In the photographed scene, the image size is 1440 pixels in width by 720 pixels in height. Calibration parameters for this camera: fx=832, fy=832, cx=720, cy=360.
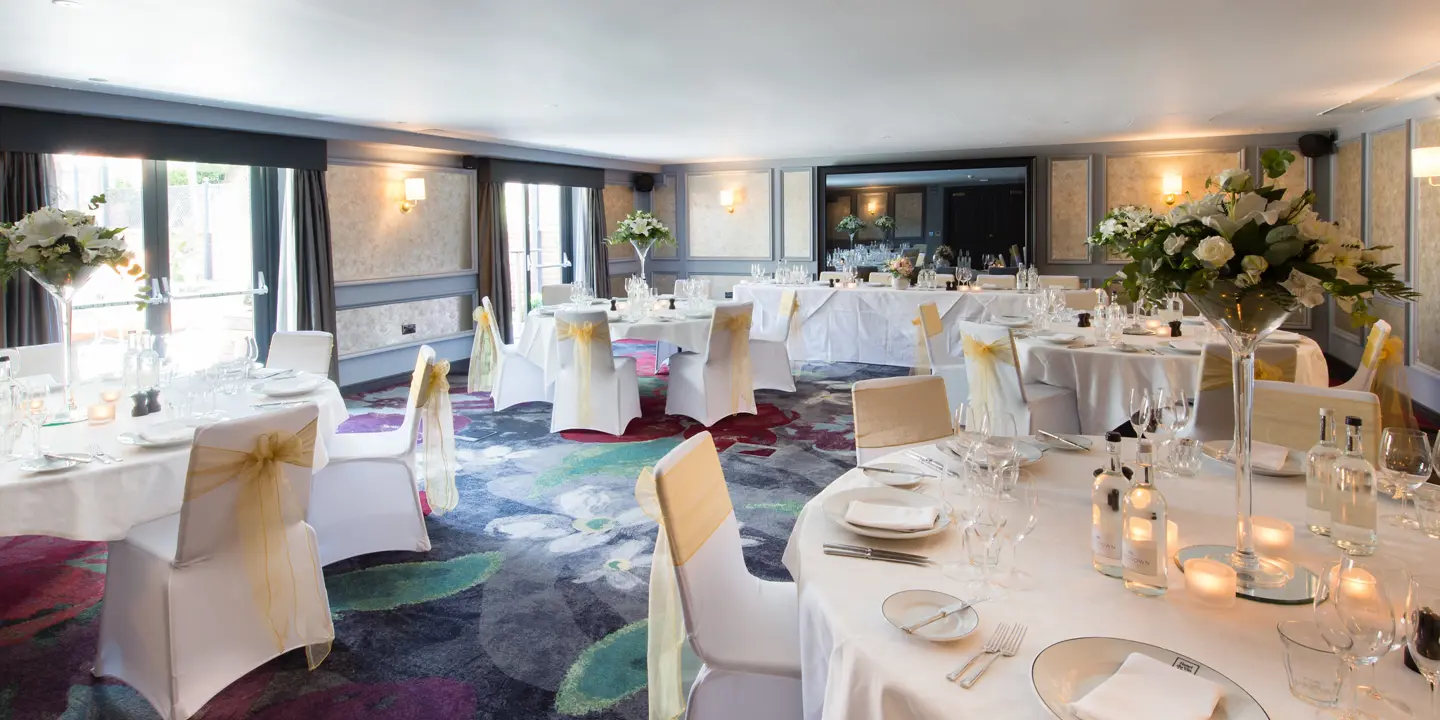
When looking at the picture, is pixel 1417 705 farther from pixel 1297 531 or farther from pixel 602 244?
pixel 602 244

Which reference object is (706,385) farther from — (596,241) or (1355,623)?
(596,241)

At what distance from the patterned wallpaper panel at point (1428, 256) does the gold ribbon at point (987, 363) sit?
189 inches

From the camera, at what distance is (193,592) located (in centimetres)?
261

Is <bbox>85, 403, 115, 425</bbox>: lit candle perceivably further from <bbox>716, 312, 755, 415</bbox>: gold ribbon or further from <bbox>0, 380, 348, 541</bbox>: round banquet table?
<bbox>716, 312, 755, 415</bbox>: gold ribbon

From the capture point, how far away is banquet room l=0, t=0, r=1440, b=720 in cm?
161

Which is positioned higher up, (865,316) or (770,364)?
(865,316)

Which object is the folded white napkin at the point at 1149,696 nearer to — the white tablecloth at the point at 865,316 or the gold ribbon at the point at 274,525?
the gold ribbon at the point at 274,525

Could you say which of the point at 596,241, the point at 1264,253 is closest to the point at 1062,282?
the point at 596,241

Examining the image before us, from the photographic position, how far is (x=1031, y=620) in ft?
4.82

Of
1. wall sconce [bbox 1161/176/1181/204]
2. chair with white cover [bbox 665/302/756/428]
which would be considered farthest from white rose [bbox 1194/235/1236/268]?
wall sconce [bbox 1161/176/1181/204]

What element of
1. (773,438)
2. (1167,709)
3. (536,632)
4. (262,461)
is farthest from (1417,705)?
(773,438)

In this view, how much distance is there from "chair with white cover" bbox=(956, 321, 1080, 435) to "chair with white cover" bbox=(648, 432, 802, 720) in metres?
2.91

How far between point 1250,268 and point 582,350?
193 inches

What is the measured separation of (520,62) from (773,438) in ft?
10.0
